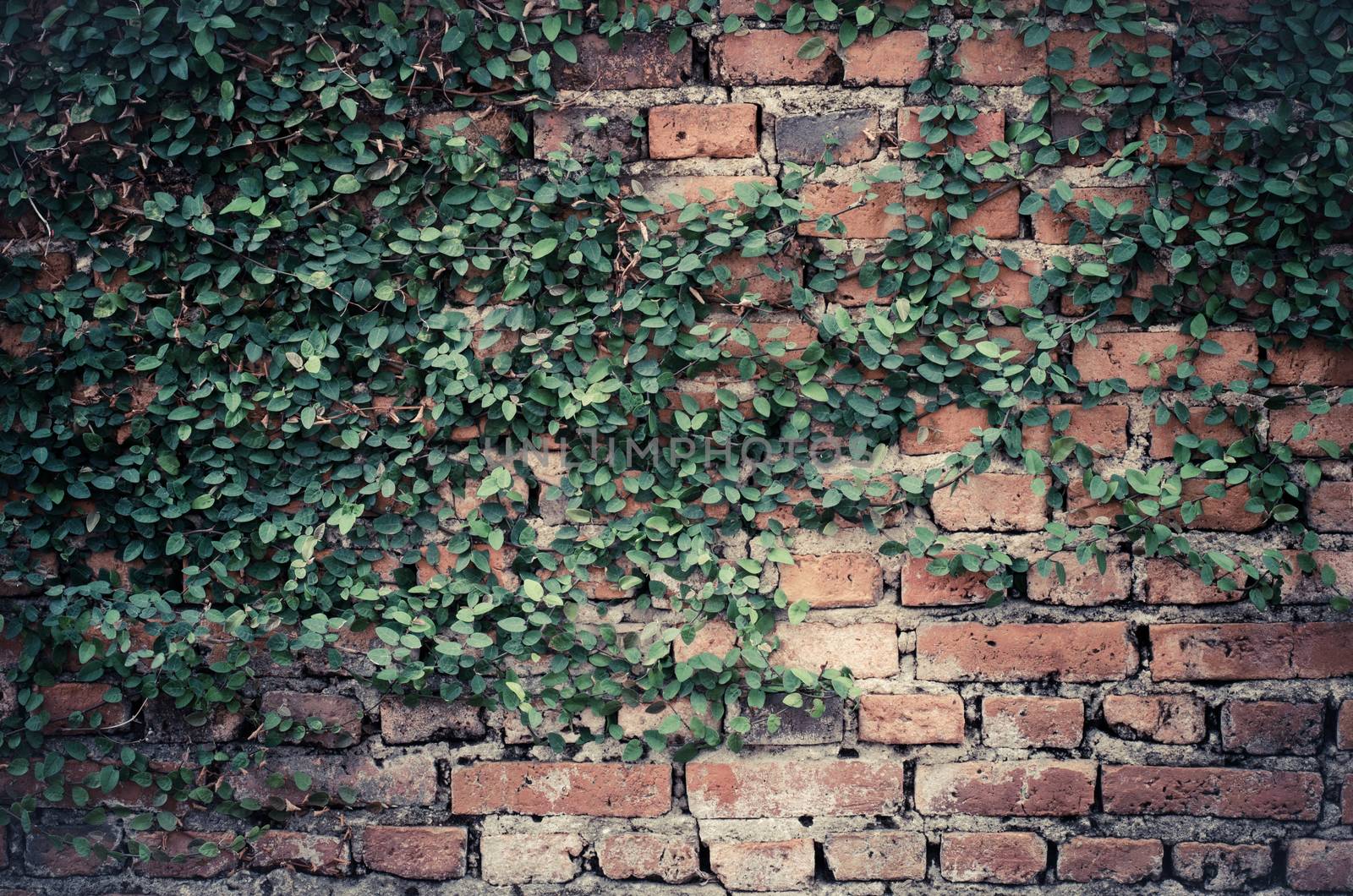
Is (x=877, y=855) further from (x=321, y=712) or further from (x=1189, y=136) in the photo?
(x=1189, y=136)

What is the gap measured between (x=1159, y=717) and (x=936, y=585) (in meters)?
0.44

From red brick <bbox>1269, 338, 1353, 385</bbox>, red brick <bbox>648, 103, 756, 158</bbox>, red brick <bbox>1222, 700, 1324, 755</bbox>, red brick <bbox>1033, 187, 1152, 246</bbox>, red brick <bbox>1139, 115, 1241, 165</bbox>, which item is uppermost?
red brick <bbox>648, 103, 756, 158</bbox>

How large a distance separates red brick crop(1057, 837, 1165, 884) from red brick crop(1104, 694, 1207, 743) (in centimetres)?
18

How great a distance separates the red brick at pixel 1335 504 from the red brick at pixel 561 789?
118 centimetres

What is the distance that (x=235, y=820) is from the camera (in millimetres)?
1627

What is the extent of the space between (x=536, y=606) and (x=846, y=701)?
56 cm

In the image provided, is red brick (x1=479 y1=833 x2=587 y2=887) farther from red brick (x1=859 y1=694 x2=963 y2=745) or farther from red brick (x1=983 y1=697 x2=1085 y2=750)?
red brick (x1=983 y1=697 x2=1085 y2=750)

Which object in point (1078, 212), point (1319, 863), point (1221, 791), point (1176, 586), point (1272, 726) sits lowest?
point (1319, 863)

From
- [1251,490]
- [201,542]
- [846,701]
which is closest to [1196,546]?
[1251,490]

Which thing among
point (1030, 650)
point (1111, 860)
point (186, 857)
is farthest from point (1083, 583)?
point (186, 857)

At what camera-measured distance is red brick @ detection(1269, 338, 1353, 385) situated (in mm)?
1506

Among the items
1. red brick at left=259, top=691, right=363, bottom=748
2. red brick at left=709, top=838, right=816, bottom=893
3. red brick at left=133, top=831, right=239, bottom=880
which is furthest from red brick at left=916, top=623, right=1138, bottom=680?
red brick at left=133, top=831, right=239, bottom=880

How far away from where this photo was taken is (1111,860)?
1548 mm

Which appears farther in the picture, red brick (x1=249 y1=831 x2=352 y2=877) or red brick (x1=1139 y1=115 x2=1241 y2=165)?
red brick (x1=249 y1=831 x2=352 y2=877)
